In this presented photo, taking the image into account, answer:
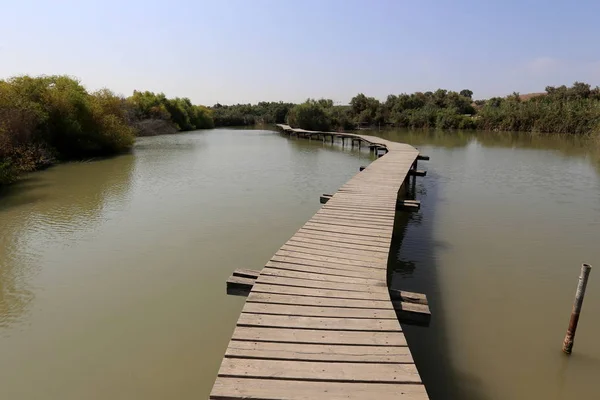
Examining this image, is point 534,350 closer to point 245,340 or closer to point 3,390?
point 245,340

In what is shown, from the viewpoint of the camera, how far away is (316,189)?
1140 cm

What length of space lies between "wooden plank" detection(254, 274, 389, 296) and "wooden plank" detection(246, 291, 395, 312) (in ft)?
0.71

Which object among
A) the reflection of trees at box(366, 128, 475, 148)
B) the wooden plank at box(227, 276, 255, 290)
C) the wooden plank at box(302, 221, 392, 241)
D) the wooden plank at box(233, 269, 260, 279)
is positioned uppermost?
the wooden plank at box(302, 221, 392, 241)

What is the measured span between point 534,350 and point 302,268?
2589 mm

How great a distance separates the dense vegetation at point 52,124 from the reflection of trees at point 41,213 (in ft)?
3.47

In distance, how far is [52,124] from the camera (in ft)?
58.0

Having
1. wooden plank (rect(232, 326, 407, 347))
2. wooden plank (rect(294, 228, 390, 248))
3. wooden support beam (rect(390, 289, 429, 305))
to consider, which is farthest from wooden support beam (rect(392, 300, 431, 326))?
wooden plank (rect(294, 228, 390, 248))

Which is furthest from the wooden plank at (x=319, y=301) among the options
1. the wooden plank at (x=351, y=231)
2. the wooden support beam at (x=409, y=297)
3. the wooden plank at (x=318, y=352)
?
the wooden plank at (x=351, y=231)

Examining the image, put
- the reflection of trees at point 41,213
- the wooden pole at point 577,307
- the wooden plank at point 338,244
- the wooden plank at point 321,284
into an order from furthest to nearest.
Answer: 1. the reflection of trees at point 41,213
2. the wooden plank at point 338,244
3. the wooden plank at point 321,284
4. the wooden pole at point 577,307

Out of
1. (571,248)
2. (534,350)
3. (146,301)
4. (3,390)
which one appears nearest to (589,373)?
(534,350)

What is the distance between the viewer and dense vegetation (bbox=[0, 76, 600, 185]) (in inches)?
603

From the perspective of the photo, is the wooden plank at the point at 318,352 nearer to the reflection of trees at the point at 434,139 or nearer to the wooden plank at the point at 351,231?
the wooden plank at the point at 351,231

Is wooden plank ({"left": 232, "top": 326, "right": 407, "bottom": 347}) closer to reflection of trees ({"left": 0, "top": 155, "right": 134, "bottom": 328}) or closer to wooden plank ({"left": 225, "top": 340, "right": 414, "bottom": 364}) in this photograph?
wooden plank ({"left": 225, "top": 340, "right": 414, "bottom": 364})

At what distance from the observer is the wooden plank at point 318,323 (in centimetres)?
307
